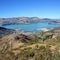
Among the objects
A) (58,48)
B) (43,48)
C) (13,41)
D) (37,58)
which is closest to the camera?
(37,58)

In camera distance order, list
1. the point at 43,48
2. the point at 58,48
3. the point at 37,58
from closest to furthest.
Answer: the point at 37,58
the point at 58,48
the point at 43,48

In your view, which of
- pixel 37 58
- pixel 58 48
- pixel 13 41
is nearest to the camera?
pixel 37 58

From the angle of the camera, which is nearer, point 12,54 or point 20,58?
point 20,58

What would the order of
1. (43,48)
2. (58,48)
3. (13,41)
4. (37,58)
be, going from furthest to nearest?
1. (13,41)
2. (43,48)
3. (58,48)
4. (37,58)

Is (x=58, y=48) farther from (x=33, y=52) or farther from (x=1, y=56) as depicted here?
(x=1, y=56)

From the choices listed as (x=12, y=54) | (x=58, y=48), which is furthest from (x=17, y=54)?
(x=58, y=48)

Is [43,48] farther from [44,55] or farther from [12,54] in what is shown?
[12,54]

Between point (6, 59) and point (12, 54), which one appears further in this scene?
point (12, 54)

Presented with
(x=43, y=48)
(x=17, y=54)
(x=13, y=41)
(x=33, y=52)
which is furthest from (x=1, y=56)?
(x=13, y=41)

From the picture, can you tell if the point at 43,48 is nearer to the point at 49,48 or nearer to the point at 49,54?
the point at 49,48
